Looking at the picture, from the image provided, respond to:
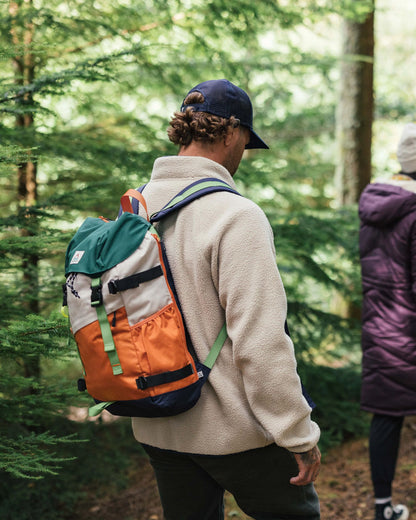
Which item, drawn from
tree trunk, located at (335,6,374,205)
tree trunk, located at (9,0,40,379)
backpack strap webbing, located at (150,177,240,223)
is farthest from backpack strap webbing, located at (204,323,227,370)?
tree trunk, located at (335,6,374,205)

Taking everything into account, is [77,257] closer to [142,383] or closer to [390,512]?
[142,383]

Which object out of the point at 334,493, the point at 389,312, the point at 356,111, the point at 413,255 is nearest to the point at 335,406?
the point at 334,493

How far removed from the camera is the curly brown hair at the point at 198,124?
1.82 m

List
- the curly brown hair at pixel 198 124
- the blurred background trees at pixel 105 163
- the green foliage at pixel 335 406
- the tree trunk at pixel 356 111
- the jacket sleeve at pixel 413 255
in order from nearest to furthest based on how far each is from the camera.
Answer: the curly brown hair at pixel 198 124
the blurred background trees at pixel 105 163
the jacket sleeve at pixel 413 255
the green foliage at pixel 335 406
the tree trunk at pixel 356 111

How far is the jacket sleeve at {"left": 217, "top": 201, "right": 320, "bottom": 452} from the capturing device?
1611mm

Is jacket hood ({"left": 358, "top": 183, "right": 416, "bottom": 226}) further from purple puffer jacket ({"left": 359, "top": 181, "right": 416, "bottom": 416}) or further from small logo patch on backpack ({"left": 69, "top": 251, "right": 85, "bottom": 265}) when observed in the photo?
small logo patch on backpack ({"left": 69, "top": 251, "right": 85, "bottom": 265})

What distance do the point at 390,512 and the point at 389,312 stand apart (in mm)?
1282

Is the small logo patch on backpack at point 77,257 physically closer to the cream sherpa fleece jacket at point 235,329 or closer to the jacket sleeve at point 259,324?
the cream sherpa fleece jacket at point 235,329

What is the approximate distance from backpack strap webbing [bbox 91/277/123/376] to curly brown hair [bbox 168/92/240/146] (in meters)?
0.62

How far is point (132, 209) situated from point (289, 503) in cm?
116

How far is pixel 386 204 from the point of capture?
3164 millimetres

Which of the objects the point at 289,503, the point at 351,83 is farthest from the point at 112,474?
the point at 351,83

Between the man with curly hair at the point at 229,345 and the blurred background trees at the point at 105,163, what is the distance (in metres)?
0.71

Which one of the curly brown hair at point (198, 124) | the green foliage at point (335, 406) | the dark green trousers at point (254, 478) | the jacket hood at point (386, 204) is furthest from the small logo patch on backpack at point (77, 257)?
the green foliage at point (335, 406)
